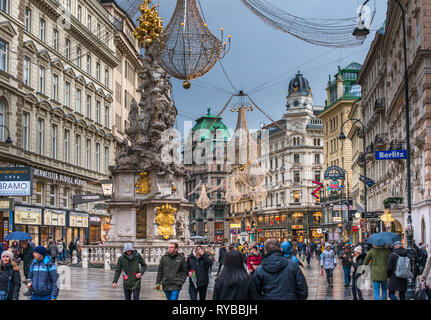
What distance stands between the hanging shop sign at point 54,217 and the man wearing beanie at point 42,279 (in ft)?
110

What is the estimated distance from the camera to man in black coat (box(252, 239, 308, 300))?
8.45 meters

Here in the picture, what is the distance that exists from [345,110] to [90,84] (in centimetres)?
Result: 4190

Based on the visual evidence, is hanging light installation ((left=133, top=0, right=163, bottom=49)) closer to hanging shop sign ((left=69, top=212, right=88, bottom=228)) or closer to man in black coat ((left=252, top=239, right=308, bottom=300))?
man in black coat ((left=252, top=239, right=308, bottom=300))

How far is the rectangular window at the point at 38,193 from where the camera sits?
43562 mm

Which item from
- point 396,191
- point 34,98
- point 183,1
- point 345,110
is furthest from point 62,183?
point 345,110

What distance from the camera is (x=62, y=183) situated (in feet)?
159

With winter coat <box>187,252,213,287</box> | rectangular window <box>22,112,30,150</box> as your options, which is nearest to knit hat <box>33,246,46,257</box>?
winter coat <box>187,252,213,287</box>

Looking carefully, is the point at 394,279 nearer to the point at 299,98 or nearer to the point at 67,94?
the point at 67,94

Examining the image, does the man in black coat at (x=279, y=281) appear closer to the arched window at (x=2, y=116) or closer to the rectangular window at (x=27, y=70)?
the arched window at (x=2, y=116)

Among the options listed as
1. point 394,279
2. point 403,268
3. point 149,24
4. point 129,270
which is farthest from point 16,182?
point 403,268

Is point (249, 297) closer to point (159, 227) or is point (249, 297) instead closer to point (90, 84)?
point (159, 227)

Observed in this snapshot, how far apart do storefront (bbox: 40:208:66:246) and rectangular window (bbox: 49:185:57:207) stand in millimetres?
697

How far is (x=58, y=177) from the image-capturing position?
4666 cm

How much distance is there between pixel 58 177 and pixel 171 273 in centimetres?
3526
